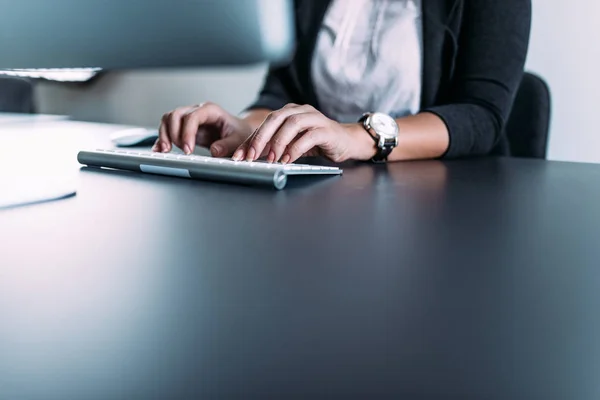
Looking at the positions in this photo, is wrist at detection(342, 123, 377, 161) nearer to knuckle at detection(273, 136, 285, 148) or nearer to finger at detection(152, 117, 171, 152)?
knuckle at detection(273, 136, 285, 148)

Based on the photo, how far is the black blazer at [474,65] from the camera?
1.00m

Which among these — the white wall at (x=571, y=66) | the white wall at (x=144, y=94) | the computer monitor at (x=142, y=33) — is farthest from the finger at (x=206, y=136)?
the white wall at (x=144, y=94)

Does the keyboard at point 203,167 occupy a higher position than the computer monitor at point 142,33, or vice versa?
the computer monitor at point 142,33

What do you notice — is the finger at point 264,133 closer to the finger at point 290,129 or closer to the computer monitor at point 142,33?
the finger at point 290,129

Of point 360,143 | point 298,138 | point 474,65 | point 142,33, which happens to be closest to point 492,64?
point 474,65

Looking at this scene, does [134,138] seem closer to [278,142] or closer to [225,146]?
[225,146]

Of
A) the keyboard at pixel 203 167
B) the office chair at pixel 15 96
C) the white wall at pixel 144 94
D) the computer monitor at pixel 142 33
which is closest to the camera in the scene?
the computer monitor at pixel 142 33

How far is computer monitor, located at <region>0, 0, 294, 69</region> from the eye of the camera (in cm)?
43

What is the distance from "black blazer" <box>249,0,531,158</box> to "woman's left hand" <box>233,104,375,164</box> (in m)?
0.21

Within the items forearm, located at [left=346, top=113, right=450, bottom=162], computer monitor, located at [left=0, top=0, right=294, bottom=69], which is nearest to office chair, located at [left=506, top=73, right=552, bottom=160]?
forearm, located at [left=346, top=113, right=450, bottom=162]

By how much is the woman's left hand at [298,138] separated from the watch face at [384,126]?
0.11ft

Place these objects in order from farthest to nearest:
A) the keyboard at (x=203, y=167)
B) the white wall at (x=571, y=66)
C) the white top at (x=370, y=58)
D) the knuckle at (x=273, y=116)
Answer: the white wall at (x=571, y=66)
the white top at (x=370, y=58)
the knuckle at (x=273, y=116)
the keyboard at (x=203, y=167)

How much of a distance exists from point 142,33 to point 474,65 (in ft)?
2.38

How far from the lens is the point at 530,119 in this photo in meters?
1.26
